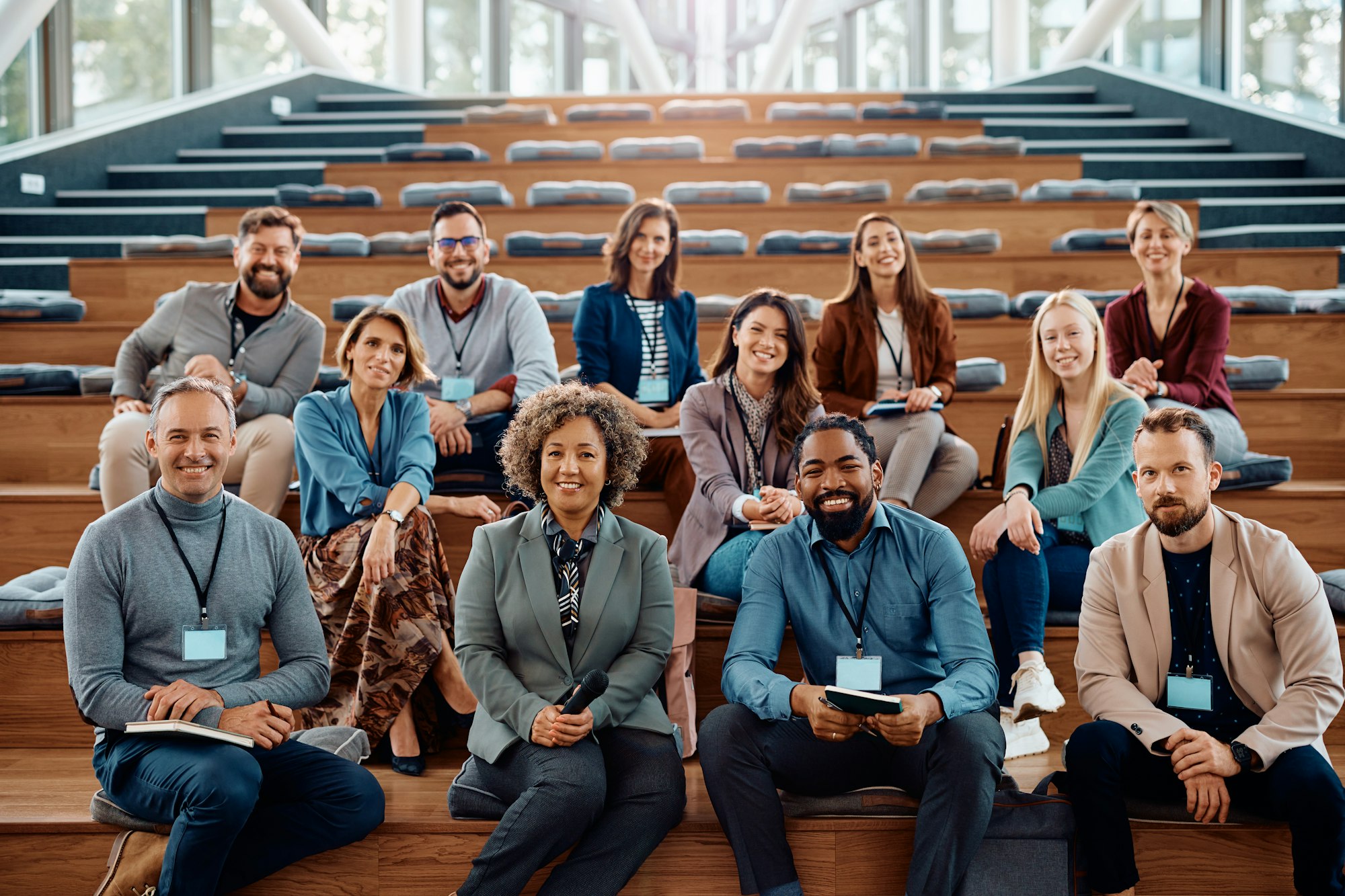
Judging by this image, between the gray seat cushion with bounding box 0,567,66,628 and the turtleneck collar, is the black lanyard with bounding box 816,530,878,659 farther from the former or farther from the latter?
the gray seat cushion with bounding box 0,567,66,628

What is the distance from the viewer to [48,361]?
343cm

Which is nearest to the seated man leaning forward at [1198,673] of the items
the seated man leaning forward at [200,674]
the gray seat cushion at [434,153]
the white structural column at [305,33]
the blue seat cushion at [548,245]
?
the seated man leaning forward at [200,674]

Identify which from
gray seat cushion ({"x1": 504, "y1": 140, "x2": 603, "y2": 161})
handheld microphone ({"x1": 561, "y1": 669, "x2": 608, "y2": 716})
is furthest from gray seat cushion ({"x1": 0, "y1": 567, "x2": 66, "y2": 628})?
gray seat cushion ({"x1": 504, "y1": 140, "x2": 603, "y2": 161})

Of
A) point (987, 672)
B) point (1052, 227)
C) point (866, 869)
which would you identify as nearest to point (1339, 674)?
point (987, 672)

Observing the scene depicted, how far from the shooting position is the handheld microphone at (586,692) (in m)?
1.73

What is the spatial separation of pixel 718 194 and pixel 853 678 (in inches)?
114

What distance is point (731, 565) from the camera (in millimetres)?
2301

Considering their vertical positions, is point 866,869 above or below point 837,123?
below

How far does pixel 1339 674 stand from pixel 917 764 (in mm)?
687

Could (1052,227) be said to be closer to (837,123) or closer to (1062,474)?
(837,123)

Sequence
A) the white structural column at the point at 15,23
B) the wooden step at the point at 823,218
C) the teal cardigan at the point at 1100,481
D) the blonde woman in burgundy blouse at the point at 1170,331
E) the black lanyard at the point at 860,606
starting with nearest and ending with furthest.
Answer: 1. the black lanyard at the point at 860,606
2. the teal cardigan at the point at 1100,481
3. the blonde woman in burgundy blouse at the point at 1170,331
4. the white structural column at the point at 15,23
5. the wooden step at the point at 823,218

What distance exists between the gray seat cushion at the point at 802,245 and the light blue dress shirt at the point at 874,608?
206cm

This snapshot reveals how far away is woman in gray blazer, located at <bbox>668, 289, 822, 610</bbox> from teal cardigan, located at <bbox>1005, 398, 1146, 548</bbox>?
0.47m

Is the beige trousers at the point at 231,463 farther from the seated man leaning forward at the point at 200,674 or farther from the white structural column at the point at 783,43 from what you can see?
the white structural column at the point at 783,43
